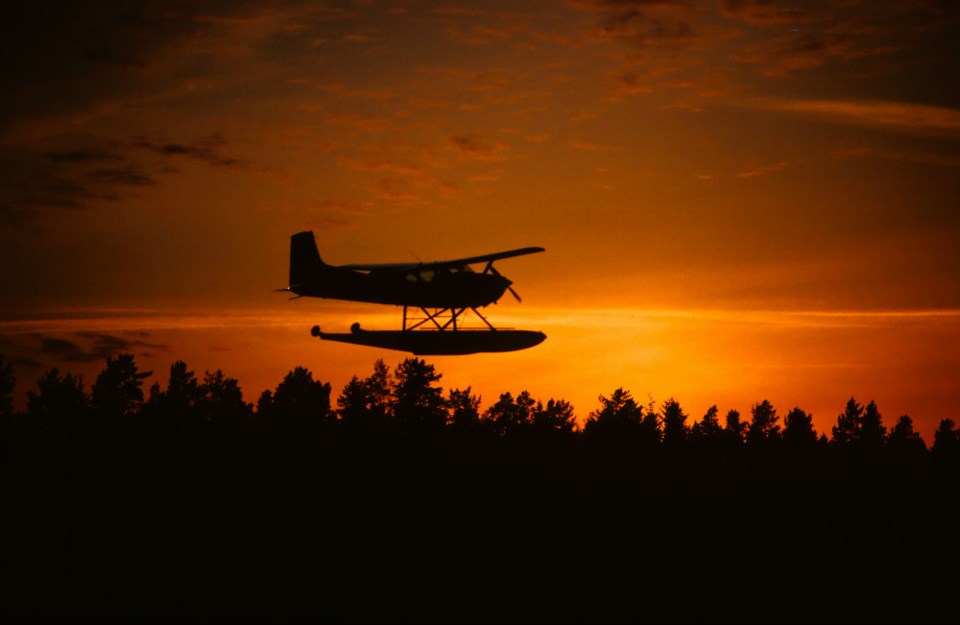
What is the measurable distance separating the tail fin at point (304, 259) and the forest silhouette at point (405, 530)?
4285cm

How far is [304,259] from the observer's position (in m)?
39.0

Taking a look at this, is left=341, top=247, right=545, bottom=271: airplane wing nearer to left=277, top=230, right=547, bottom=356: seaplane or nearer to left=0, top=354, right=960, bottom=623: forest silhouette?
left=277, top=230, right=547, bottom=356: seaplane

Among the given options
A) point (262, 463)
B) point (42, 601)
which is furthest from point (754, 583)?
point (42, 601)

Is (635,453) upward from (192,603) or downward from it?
upward

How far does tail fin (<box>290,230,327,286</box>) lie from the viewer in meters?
38.7

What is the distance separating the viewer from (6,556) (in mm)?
74875

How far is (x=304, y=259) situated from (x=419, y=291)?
17.8ft

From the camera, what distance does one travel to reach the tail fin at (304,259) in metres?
38.7

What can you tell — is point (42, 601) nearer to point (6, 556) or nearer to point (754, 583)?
point (6, 556)

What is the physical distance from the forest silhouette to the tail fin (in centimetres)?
4285

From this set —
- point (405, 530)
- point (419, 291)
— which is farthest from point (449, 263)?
point (405, 530)

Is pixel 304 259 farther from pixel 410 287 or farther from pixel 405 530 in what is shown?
pixel 405 530

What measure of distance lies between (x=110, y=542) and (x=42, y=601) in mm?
9265

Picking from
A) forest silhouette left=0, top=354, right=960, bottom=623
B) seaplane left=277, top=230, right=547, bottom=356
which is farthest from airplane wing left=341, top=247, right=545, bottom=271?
forest silhouette left=0, top=354, right=960, bottom=623
